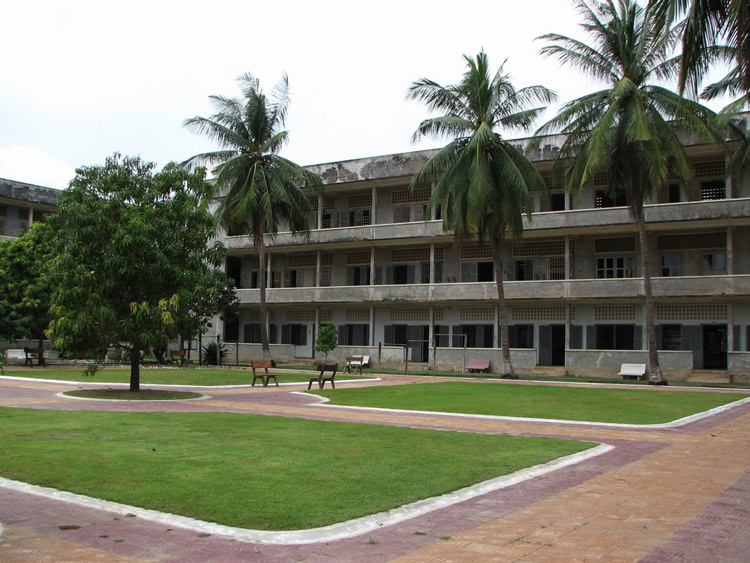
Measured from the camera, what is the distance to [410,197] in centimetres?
4431

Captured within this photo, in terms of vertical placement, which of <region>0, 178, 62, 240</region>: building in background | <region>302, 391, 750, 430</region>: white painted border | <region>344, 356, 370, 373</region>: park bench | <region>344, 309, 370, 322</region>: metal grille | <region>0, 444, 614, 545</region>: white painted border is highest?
<region>0, 178, 62, 240</region>: building in background

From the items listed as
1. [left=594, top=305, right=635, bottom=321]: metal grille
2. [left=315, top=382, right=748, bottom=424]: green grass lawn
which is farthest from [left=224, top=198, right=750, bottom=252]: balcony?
[left=315, top=382, right=748, bottom=424]: green grass lawn

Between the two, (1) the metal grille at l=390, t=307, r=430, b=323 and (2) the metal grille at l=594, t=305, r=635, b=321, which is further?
(1) the metal grille at l=390, t=307, r=430, b=323

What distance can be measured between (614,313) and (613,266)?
9.03 feet

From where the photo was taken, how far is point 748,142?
27.6 meters

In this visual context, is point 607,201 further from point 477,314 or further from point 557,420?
point 557,420

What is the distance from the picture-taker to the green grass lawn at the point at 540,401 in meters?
16.4

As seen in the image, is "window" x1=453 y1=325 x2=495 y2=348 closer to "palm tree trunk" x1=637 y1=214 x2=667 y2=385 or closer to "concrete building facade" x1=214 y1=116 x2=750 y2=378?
"concrete building facade" x1=214 y1=116 x2=750 y2=378

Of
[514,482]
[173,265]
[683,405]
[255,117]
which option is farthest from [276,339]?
[514,482]

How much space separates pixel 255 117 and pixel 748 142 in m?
23.4

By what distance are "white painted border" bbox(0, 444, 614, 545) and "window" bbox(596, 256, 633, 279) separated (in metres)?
31.3

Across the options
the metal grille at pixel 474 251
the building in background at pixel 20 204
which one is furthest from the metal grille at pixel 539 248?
the building in background at pixel 20 204

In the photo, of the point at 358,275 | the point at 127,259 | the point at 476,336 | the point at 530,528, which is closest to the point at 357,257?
the point at 358,275

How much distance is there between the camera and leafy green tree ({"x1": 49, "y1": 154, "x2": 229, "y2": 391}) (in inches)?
721
